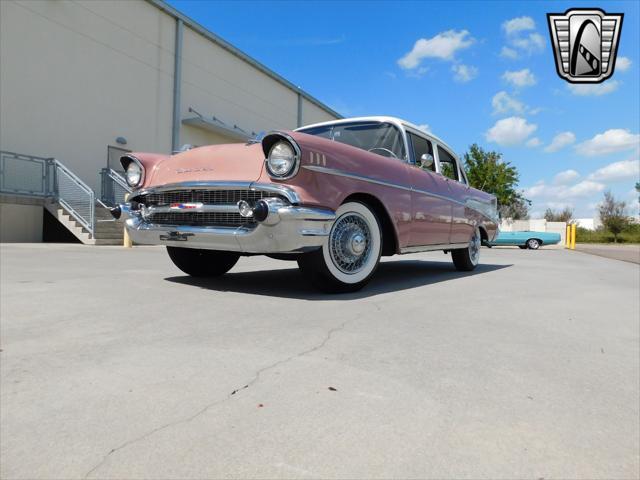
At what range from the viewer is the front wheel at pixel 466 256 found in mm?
5996

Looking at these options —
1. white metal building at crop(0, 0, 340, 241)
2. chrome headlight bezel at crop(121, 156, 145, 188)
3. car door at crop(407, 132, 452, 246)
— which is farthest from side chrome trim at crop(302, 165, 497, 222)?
white metal building at crop(0, 0, 340, 241)

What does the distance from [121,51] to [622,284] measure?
649 inches

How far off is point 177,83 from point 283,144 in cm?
1680

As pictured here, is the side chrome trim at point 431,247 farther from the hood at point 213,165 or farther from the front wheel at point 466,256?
the hood at point 213,165

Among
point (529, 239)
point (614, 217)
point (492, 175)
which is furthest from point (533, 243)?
point (614, 217)

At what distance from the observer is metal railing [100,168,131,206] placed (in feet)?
47.1

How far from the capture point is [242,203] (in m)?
3.12

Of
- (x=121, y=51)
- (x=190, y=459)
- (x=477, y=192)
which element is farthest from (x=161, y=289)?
(x=121, y=51)

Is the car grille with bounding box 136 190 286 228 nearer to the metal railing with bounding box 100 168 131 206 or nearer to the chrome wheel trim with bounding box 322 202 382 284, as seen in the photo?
the chrome wheel trim with bounding box 322 202 382 284

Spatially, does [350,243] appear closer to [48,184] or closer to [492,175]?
[48,184]

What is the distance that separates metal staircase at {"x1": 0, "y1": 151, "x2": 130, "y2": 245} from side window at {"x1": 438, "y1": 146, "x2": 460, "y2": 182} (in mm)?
9011

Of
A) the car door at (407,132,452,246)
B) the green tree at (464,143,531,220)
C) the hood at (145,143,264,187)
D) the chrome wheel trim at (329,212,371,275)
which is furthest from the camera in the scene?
the green tree at (464,143,531,220)

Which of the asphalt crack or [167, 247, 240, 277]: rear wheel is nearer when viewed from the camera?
the asphalt crack

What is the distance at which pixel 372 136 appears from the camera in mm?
4547
